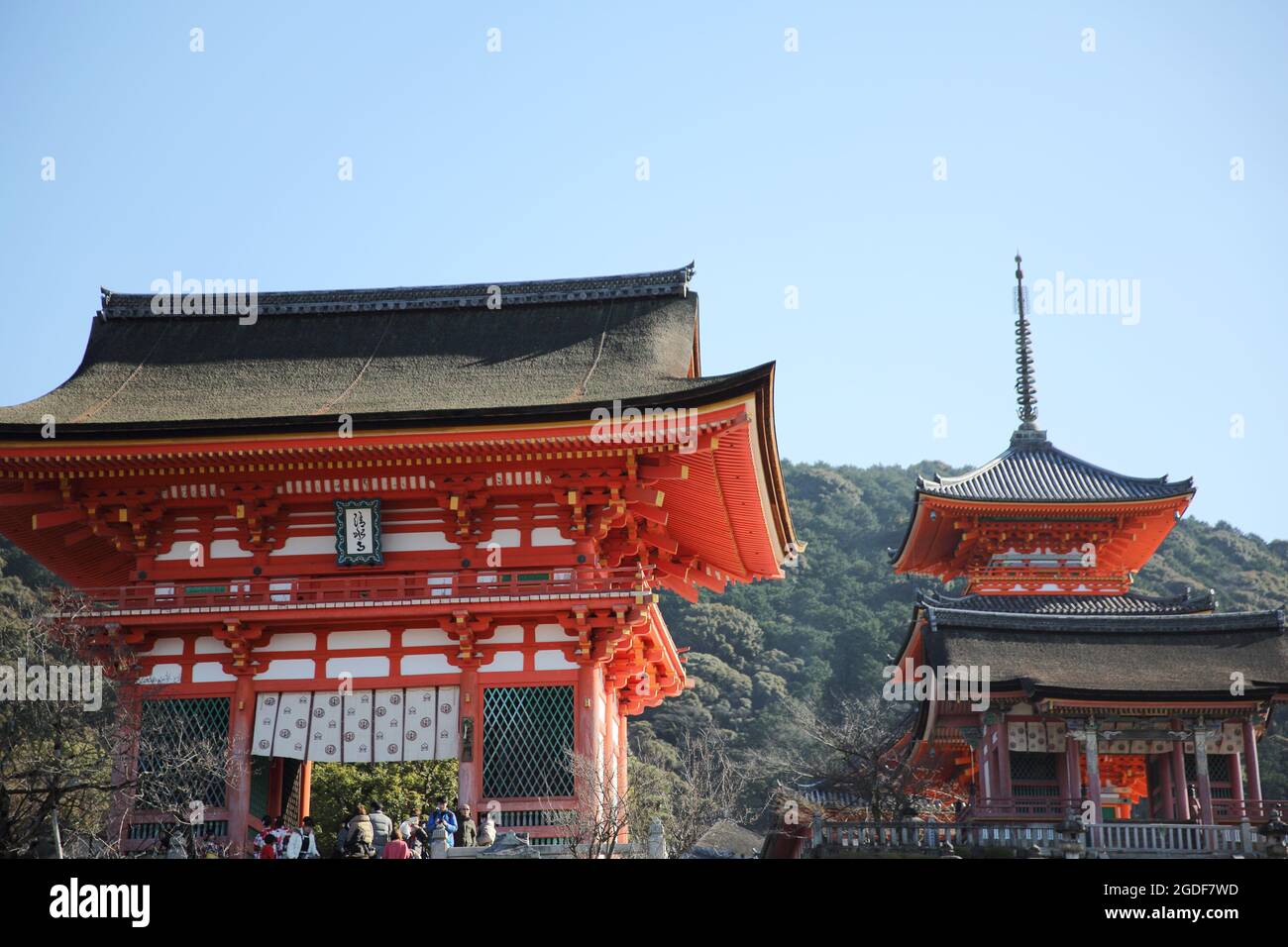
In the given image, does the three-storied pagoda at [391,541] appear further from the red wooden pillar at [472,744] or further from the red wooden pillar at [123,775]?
the red wooden pillar at [123,775]

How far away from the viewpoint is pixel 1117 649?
31578 millimetres

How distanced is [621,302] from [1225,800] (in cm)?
1551

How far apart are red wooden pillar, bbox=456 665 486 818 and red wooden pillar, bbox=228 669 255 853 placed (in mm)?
3279

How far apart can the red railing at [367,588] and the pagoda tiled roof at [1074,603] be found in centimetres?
1340

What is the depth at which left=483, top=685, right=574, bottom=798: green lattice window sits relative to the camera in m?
22.4

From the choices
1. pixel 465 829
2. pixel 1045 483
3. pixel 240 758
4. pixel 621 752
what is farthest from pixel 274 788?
pixel 1045 483

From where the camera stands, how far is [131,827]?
73.5 feet

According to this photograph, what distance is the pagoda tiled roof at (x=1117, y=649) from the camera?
30156 millimetres

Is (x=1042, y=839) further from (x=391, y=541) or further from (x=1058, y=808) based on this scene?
(x=391, y=541)

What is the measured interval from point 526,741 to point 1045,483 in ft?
63.5

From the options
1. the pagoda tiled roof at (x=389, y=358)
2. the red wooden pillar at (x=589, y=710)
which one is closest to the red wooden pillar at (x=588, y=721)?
the red wooden pillar at (x=589, y=710)
